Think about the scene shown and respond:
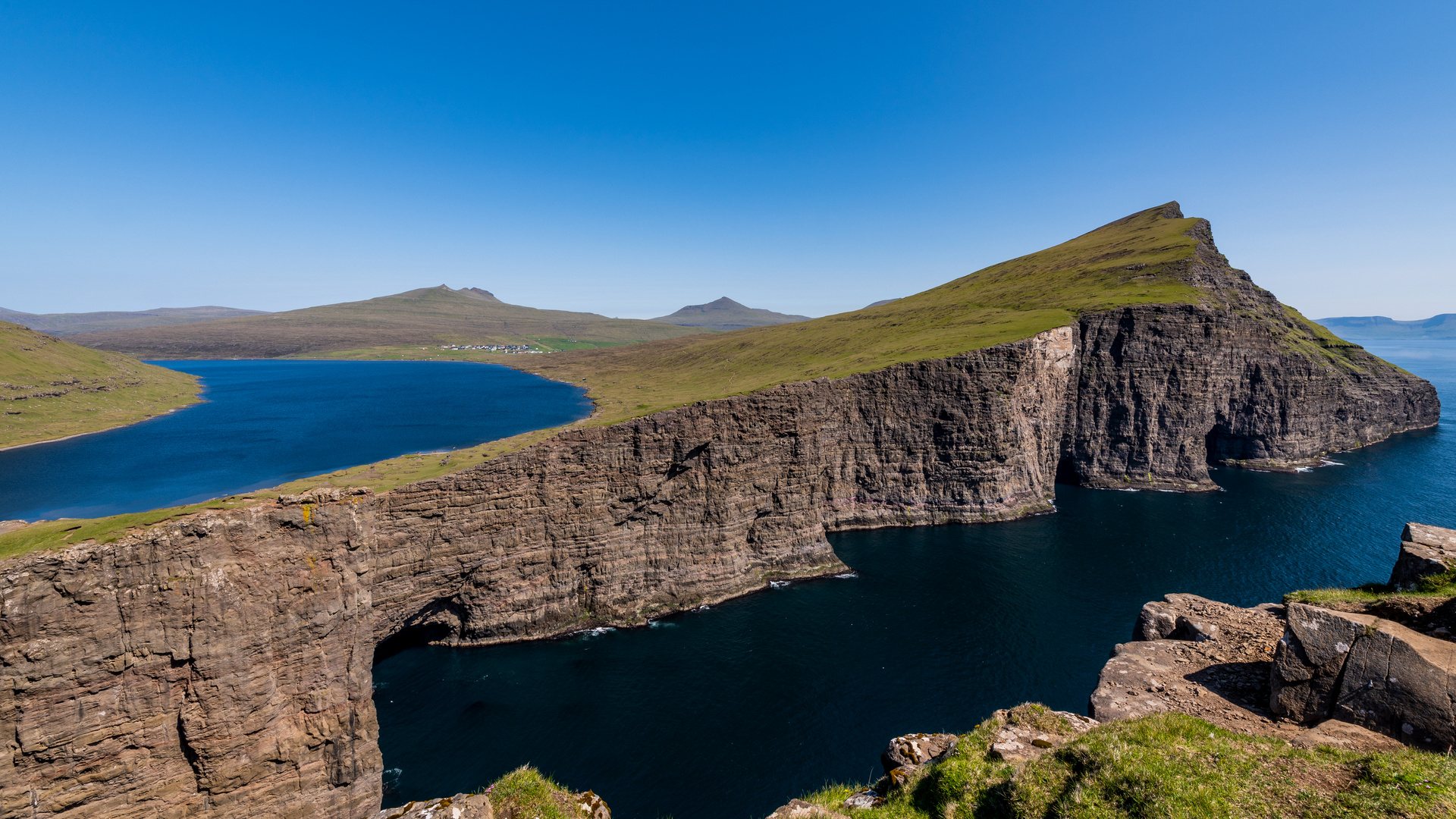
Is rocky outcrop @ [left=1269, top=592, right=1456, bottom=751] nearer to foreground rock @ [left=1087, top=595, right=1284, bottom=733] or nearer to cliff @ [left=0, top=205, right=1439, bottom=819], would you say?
foreground rock @ [left=1087, top=595, right=1284, bottom=733]

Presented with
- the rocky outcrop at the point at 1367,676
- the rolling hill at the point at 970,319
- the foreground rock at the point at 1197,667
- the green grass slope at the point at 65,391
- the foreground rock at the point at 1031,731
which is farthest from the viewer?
the green grass slope at the point at 65,391

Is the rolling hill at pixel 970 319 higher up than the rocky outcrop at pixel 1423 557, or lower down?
higher up

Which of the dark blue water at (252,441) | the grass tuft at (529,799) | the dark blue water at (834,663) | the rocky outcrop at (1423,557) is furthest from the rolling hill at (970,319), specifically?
the rocky outcrop at (1423,557)

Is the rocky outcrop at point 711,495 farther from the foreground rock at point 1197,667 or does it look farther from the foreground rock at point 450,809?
the foreground rock at point 1197,667

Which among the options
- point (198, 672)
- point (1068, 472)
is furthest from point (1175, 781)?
point (1068, 472)

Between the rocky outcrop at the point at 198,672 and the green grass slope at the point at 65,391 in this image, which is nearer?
the rocky outcrop at the point at 198,672

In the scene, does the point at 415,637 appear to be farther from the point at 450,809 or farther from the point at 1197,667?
the point at 1197,667

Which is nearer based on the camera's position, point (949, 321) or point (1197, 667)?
point (1197, 667)
